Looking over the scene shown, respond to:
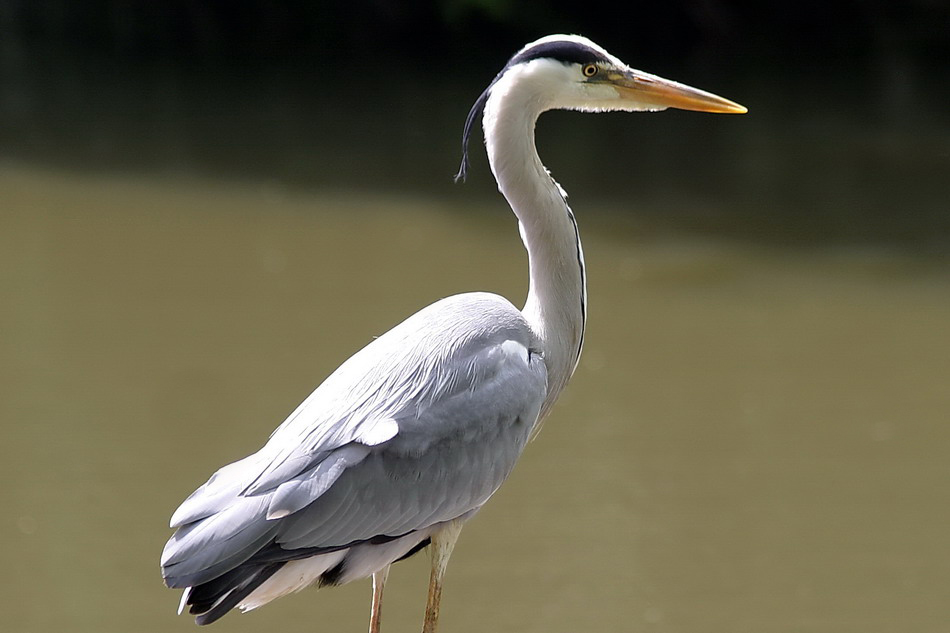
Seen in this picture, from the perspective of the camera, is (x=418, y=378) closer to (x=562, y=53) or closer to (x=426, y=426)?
(x=426, y=426)

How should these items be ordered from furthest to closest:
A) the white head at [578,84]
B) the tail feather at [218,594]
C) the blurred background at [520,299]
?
the blurred background at [520,299], the white head at [578,84], the tail feather at [218,594]

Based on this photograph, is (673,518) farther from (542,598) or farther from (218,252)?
(218,252)

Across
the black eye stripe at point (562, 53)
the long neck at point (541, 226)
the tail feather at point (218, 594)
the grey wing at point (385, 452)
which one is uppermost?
the black eye stripe at point (562, 53)

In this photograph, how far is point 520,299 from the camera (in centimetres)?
648

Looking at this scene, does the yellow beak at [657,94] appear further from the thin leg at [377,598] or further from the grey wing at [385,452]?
the thin leg at [377,598]

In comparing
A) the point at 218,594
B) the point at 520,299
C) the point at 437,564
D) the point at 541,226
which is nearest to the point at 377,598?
the point at 437,564

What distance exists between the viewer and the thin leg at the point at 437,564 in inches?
127

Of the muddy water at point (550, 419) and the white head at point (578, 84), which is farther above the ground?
the white head at point (578, 84)

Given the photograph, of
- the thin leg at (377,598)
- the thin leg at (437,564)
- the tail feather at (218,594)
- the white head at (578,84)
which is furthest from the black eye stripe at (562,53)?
the tail feather at (218,594)

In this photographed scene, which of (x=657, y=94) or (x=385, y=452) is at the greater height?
(x=657, y=94)

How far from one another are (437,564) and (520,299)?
3.29m

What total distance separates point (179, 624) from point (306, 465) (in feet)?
4.33

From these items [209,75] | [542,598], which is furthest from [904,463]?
[209,75]

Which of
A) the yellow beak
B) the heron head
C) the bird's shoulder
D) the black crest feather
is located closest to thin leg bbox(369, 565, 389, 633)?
the bird's shoulder
